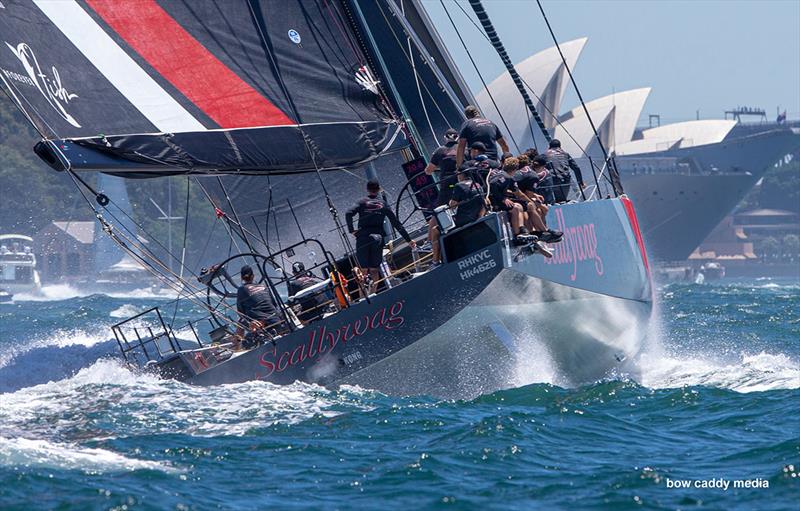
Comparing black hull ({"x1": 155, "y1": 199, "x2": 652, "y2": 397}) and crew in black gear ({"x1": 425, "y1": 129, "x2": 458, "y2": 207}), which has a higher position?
crew in black gear ({"x1": 425, "y1": 129, "x2": 458, "y2": 207})

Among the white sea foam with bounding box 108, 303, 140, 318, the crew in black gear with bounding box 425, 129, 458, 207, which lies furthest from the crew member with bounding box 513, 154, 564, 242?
the white sea foam with bounding box 108, 303, 140, 318

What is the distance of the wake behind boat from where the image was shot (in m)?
10.2

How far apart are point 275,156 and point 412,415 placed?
3.34m

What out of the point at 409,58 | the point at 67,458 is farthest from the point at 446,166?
the point at 67,458

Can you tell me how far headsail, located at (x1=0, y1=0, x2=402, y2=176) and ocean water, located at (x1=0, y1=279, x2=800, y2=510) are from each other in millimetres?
2118

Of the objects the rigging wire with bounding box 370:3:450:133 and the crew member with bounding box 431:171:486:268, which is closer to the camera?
the crew member with bounding box 431:171:486:268

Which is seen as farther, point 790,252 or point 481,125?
point 790,252

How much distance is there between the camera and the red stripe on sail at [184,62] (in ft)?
38.1

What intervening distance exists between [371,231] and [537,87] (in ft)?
120

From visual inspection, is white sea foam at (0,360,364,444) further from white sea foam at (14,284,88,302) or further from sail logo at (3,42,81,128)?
white sea foam at (14,284,88,302)

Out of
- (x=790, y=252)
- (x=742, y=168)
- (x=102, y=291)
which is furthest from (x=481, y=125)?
(x=790, y=252)

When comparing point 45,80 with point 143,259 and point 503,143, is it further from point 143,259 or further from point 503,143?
point 503,143

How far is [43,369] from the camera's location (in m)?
13.1

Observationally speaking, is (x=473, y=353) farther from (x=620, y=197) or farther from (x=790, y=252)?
(x=790, y=252)
